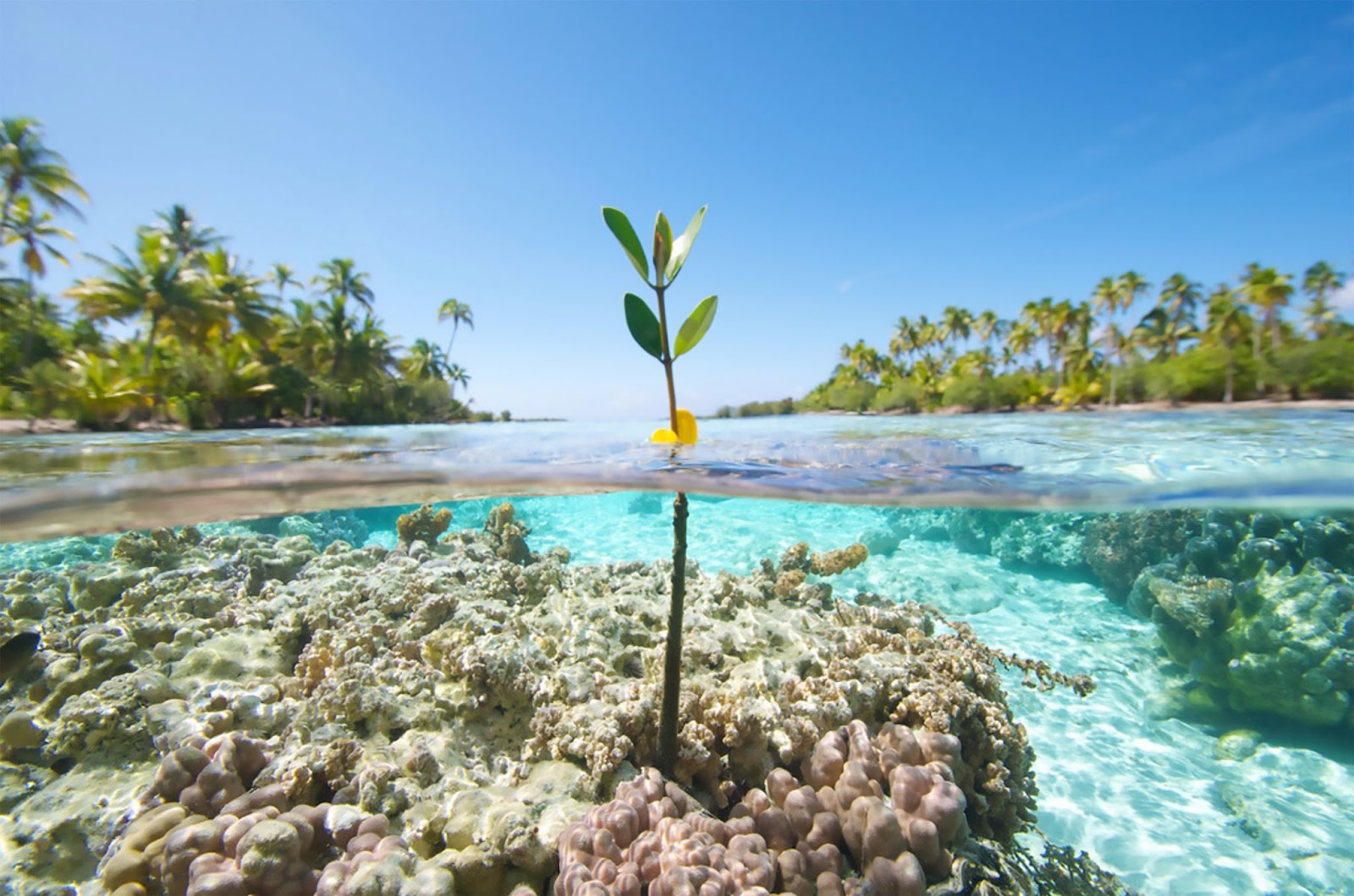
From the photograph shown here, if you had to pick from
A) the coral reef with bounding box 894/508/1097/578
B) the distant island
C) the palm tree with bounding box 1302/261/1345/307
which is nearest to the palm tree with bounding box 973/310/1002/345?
the distant island

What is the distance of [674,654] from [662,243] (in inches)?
108

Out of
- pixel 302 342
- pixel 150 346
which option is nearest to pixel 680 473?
pixel 150 346

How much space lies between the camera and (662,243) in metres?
2.77

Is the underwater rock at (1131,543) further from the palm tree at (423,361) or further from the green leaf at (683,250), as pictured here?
the palm tree at (423,361)

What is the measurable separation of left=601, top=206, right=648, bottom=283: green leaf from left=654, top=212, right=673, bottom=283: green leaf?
80 millimetres

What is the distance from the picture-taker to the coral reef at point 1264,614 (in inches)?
300

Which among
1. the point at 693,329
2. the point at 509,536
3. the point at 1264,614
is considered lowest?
the point at 1264,614

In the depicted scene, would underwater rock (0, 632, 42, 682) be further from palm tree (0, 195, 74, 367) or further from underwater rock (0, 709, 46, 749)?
palm tree (0, 195, 74, 367)

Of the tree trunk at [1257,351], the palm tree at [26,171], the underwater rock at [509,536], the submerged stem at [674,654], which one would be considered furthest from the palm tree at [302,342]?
the tree trunk at [1257,351]

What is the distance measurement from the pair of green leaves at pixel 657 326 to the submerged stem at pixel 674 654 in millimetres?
934

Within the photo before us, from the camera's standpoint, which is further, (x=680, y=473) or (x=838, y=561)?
(x=838, y=561)

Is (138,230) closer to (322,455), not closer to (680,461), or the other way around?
(322,455)

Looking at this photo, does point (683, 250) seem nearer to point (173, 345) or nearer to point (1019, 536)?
point (1019, 536)

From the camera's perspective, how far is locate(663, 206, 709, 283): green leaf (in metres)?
Answer: 2.80
